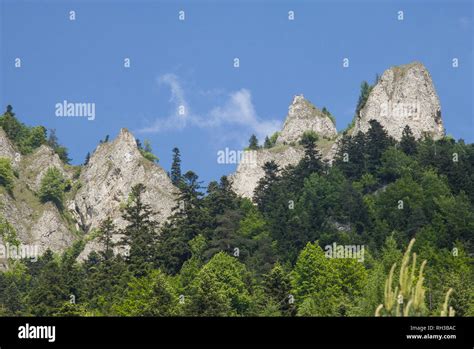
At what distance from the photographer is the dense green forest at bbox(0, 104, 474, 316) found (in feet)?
217

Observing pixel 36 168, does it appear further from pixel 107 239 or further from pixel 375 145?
pixel 375 145

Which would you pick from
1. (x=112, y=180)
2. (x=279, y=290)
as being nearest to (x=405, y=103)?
(x=112, y=180)

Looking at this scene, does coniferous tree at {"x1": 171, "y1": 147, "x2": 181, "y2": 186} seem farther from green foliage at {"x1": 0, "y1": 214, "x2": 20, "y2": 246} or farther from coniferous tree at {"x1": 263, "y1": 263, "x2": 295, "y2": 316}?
coniferous tree at {"x1": 263, "y1": 263, "x2": 295, "y2": 316}

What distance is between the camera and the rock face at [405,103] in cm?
17300

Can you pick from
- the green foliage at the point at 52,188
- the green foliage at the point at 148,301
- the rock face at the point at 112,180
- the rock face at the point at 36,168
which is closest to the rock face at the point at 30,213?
the rock face at the point at 36,168

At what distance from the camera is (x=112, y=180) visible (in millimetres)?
185750

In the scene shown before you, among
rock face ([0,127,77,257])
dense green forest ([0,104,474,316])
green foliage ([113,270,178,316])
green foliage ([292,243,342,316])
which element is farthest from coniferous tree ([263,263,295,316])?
rock face ([0,127,77,257])

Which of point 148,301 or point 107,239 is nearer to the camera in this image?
point 148,301

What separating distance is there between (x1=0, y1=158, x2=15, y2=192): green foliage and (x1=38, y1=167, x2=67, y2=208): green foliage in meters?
7.23

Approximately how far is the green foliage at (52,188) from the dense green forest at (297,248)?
40240 millimetres

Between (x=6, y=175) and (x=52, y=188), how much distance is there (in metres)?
11.2

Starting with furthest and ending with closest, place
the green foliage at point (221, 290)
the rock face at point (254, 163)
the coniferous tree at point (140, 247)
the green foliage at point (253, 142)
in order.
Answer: the green foliage at point (253, 142) < the rock face at point (254, 163) < the coniferous tree at point (140, 247) < the green foliage at point (221, 290)

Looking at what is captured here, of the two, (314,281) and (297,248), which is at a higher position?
(297,248)

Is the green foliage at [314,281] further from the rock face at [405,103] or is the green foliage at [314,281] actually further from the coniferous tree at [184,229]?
the rock face at [405,103]
